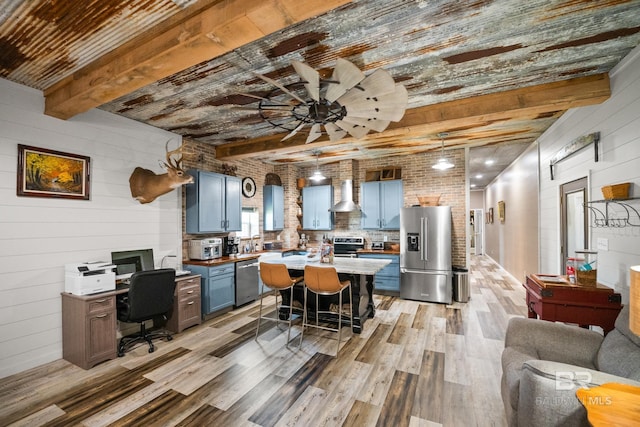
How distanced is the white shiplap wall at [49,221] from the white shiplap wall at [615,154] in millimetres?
5463

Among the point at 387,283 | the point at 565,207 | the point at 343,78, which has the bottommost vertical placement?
the point at 387,283

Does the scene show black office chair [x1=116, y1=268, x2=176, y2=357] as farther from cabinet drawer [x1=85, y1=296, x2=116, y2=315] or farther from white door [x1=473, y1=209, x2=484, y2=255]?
white door [x1=473, y1=209, x2=484, y2=255]

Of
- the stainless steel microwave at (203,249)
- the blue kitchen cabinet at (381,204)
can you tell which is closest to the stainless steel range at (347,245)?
the blue kitchen cabinet at (381,204)

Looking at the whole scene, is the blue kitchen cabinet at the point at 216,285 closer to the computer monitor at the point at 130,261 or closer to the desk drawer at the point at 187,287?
the desk drawer at the point at 187,287

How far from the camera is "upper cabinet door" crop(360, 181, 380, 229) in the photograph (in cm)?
612

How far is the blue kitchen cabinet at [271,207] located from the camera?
20.8 ft

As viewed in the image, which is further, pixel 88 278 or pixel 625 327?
Result: pixel 88 278

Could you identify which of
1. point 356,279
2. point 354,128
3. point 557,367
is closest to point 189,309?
point 356,279

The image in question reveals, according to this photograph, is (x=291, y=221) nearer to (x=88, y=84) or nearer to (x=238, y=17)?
(x=88, y=84)

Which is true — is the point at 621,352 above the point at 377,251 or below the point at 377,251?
below

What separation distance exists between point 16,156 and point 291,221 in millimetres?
4718

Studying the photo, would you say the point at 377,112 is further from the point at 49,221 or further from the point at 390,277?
the point at 390,277

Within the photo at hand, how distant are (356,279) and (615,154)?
9.65ft

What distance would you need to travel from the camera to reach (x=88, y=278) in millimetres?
3020
